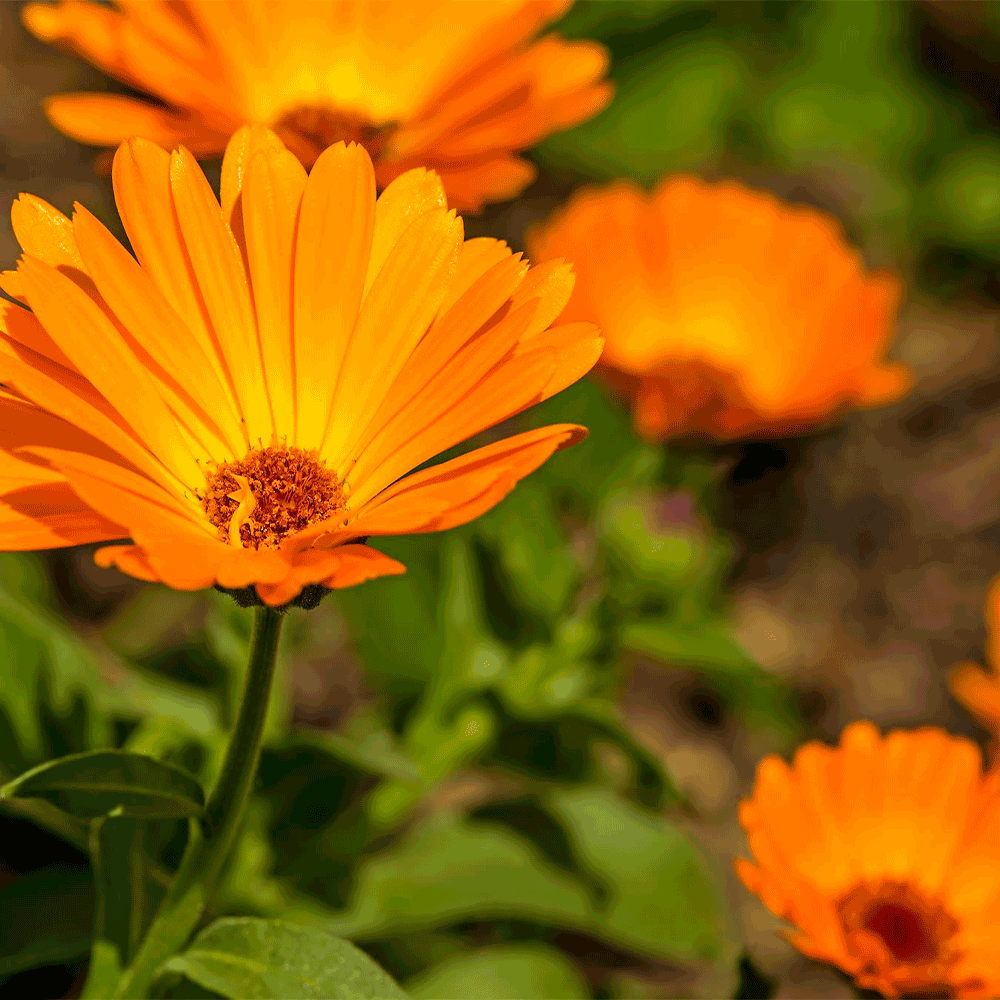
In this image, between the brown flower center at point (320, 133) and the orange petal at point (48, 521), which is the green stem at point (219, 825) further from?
the brown flower center at point (320, 133)

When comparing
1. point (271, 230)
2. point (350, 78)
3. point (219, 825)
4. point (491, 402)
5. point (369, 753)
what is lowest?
point (219, 825)

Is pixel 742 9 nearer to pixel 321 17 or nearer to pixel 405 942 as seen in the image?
pixel 321 17

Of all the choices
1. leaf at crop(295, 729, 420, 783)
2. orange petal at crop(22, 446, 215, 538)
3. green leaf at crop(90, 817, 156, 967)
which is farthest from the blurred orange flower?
orange petal at crop(22, 446, 215, 538)

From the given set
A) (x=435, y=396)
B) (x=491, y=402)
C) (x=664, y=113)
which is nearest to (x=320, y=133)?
(x=435, y=396)

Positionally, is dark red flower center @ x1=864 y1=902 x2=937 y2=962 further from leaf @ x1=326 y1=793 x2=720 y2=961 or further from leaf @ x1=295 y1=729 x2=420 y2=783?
leaf @ x1=295 y1=729 x2=420 y2=783

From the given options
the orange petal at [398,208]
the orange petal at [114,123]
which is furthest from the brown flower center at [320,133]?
the orange petal at [398,208]

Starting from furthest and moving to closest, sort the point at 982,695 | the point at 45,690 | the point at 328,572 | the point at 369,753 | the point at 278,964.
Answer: the point at 982,695 < the point at 45,690 < the point at 369,753 < the point at 278,964 < the point at 328,572

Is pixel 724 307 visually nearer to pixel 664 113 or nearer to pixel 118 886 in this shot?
pixel 664 113
